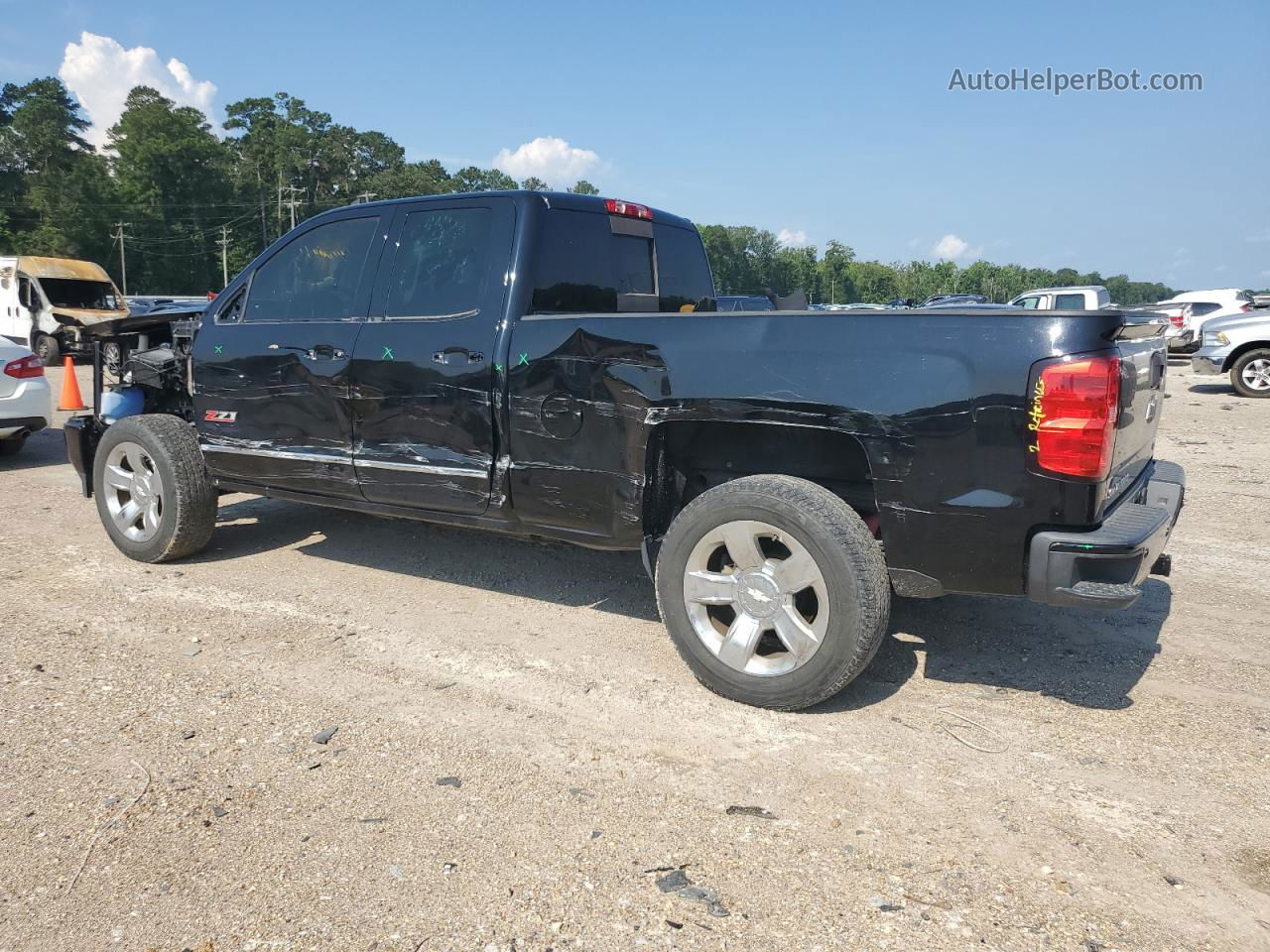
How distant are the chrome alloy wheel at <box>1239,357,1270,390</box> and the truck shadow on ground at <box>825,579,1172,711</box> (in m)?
11.8

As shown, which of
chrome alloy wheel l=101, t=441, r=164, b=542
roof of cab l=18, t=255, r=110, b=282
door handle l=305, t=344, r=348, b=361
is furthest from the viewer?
roof of cab l=18, t=255, r=110, b=282

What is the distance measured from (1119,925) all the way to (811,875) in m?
0.74

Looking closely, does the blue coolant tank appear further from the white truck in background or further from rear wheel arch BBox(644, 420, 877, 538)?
the white truck in background

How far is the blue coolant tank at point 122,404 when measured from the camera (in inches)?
224

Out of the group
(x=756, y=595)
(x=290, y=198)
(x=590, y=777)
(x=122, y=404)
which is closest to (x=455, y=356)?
(x=756, y=595)

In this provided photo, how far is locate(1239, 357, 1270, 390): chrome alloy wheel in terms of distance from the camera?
1415 centimetres

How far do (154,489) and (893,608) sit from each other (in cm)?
418

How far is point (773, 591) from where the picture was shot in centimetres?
332

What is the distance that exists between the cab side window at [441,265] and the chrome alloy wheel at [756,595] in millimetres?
1579

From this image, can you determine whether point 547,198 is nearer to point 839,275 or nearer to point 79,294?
point 79,294

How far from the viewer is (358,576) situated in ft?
16.8

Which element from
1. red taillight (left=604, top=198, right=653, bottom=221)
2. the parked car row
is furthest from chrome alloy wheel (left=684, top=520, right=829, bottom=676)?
the parked car row

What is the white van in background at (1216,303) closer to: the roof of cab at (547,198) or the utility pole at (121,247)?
the roof of cab at (547,198)

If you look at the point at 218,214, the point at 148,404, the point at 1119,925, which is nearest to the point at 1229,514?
the point at 1119,925
